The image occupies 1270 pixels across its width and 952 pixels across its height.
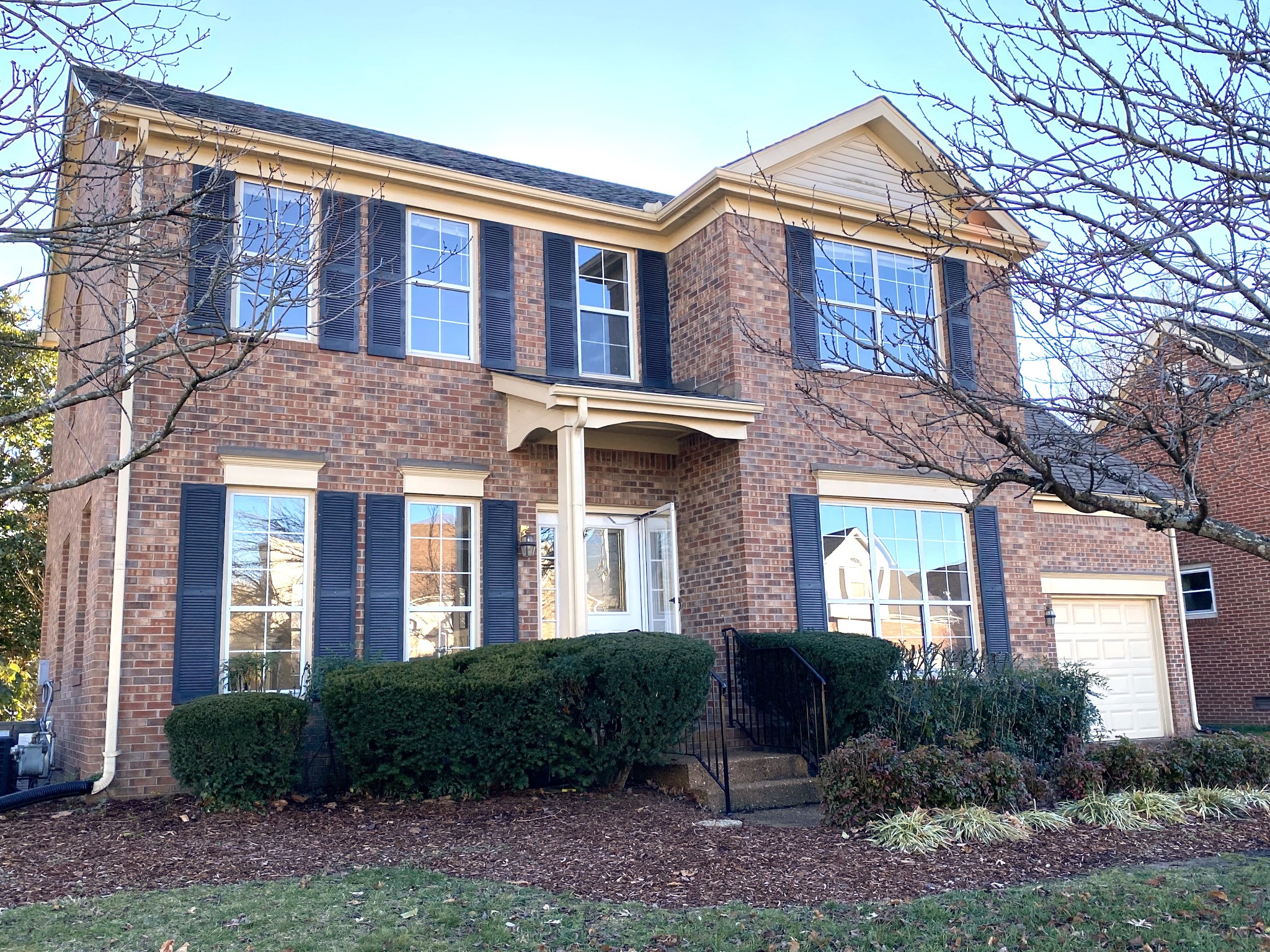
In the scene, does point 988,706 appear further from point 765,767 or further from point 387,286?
Answer: point 387,286

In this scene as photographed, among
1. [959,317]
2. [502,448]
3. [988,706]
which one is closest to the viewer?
[988,706]

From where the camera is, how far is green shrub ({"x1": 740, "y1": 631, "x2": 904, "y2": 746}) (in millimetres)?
9734

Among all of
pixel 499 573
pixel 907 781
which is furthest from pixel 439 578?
pixel 907 781

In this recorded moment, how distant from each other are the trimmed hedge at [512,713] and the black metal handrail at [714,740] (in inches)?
12.7

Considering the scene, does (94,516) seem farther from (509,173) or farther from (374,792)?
(509,173)

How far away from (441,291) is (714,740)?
17.8 ft

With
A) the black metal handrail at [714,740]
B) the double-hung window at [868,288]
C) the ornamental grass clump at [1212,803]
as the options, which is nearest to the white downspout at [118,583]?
the black metal handrail at [714,740]

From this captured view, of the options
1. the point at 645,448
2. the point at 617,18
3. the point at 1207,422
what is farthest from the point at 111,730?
the point at 1207,422

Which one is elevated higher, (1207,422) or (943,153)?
(943,153)

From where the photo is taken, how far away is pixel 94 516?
1014 centimetres

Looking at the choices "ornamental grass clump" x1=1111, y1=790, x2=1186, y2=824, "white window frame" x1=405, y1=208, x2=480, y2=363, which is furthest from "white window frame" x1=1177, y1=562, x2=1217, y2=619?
"white window frame" x1=405, y1=208, x2=480, y2=363

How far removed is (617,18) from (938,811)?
7339 millimetres

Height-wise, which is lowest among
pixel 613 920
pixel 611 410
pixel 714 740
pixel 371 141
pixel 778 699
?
pixel 613 920

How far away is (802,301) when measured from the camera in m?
12.2
